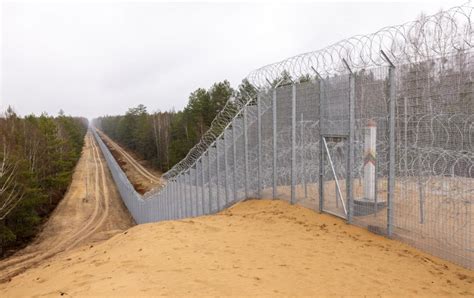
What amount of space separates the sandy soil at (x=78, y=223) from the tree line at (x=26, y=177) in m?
1.11

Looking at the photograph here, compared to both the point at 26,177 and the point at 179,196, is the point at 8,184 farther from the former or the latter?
the point at 179,196

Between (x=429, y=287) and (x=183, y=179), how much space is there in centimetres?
1300

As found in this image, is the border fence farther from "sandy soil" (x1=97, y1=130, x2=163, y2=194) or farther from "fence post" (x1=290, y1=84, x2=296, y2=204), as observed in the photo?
"sandy soil" (x1=97, y1=130, x2=163, y2=194)

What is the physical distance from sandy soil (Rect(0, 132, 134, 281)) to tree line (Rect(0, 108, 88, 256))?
1.11 meters

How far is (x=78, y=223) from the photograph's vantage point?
28312 mm

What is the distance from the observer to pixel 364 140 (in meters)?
6.83

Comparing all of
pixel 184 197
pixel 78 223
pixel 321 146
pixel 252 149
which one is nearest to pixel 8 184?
pixel 78 223

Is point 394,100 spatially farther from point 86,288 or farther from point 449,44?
point 86,288

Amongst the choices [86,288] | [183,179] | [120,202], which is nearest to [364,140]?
[86,288]

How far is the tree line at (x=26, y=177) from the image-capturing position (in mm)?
22500

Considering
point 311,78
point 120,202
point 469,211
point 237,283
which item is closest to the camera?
point 237,283

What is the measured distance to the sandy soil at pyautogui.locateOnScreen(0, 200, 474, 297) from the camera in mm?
4430

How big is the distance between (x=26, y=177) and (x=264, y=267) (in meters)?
23.7

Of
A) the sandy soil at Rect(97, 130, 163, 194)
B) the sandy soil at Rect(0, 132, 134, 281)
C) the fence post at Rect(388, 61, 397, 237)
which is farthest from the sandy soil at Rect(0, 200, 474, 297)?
the sandy soil at Rect(97, 130, 163, 194)
